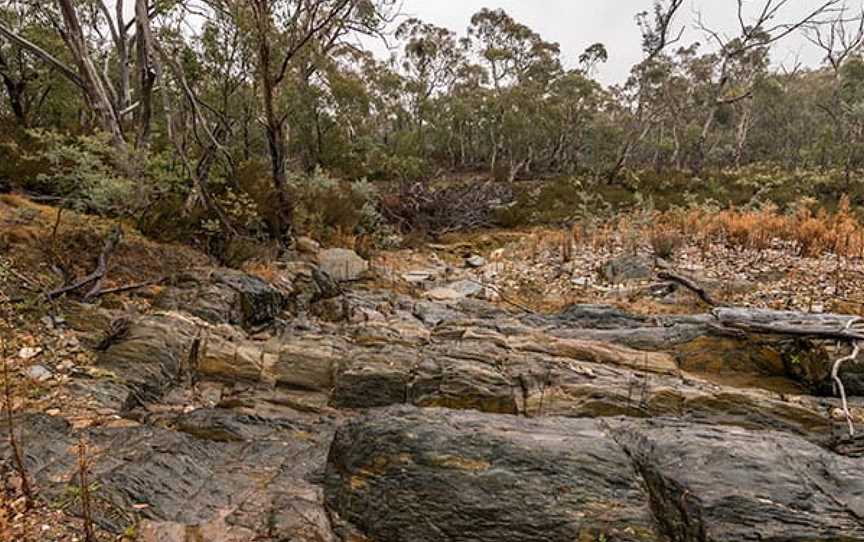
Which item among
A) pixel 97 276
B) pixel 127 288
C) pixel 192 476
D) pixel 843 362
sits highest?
pixel 97 276

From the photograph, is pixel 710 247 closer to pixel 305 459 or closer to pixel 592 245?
pixel 592 245

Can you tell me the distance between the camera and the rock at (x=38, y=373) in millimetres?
3412

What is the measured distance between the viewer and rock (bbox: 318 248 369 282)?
796 cm

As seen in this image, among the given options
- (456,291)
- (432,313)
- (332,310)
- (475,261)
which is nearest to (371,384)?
(332,310)

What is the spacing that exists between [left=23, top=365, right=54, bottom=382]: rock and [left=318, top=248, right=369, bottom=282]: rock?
14.4ft

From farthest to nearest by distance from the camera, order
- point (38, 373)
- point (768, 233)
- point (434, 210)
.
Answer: point (434, 210) → point (768, 233) → point (38, 373)

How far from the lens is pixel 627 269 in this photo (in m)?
7.85

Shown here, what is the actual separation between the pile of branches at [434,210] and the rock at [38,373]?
886 centimetres

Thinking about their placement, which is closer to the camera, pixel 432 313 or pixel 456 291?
pixel 432 313

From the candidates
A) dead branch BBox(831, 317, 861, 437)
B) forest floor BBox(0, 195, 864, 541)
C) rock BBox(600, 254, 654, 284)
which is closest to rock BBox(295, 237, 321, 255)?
forest floor BBox(0, 195, 864, 541)

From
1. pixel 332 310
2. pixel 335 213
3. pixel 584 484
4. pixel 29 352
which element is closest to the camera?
pixel 584 484

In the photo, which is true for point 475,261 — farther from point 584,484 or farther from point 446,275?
point 584,484

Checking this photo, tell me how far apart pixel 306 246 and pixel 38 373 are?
521 cm

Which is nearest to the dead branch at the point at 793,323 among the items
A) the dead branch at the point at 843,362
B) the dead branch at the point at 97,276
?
the dead branch at the point at 843,362
